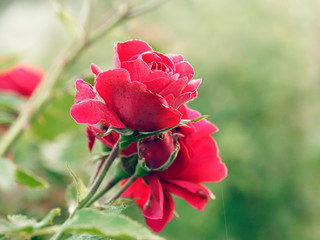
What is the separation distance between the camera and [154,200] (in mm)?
267

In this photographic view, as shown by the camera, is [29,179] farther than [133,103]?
Yes

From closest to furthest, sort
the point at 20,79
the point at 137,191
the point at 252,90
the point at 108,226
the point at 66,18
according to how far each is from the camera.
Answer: the point at 108,226 < the point at 137,191 < the point at 66,18 < the point at 20,79 < the point at 252,90

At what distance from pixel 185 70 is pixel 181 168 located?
0.07 m

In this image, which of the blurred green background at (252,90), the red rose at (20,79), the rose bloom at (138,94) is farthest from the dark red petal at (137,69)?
the blurred green background at (252,90)

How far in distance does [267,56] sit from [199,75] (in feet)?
1.34

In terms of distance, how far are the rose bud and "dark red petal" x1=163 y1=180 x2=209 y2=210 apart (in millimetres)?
26

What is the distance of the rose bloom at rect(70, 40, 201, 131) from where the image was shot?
0.22m

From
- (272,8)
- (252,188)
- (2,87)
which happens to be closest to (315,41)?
(272,8)

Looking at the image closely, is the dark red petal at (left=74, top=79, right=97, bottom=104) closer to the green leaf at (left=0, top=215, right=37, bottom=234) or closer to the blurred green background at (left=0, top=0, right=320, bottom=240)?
the green leaf at (left=0, top=215, right=37, bottom=234)

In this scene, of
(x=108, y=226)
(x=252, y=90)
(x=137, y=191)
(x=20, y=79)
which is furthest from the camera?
(x=252, y=90)

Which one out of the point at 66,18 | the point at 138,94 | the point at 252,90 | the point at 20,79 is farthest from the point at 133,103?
the point at 252,90

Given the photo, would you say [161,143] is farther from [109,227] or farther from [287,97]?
[287,97]

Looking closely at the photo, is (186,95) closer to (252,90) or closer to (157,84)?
(157,84)

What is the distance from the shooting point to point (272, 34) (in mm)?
2443
